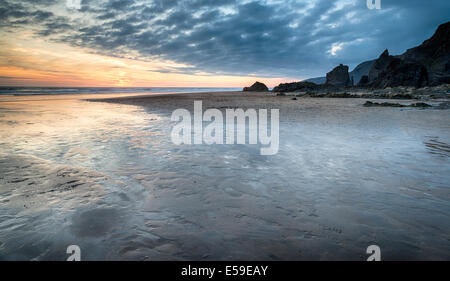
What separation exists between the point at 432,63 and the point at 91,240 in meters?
128

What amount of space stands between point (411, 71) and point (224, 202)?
88898mm

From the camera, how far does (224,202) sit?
3.73m

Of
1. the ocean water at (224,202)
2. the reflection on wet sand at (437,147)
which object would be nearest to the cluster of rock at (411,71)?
the reflection on wet sand at (437,147)

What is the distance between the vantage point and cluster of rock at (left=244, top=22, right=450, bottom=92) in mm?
66750

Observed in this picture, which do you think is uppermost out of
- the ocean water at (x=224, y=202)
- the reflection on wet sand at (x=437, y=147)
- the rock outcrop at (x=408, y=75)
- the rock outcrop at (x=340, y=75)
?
the rock outcrop at (x=340, y=75)

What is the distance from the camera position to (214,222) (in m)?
3.13

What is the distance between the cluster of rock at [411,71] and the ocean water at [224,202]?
67650 millimetres

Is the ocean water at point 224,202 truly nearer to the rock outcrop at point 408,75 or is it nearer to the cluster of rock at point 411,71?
the cluster of rock at point 411,71

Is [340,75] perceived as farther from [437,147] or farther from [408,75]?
[437,147]

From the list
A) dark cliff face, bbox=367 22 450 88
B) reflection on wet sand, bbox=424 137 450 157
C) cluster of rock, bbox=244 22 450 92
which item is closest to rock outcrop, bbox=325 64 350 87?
cluster of rock, bbox=244 22 450 92

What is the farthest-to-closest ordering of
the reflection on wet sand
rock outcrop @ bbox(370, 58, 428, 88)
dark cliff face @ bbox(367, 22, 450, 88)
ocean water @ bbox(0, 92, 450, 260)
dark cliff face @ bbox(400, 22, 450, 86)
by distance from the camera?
dark cliff face @ bbox(400, 22, 450, 86), dark cliff face @ bbox(367, 22, 450, 88), rock outcrop @ bbox(370, 58, 428, 88), the reflection on wet sand, ocean water @ bbox(0, 92, 450, 260)

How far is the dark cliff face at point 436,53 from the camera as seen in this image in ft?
256

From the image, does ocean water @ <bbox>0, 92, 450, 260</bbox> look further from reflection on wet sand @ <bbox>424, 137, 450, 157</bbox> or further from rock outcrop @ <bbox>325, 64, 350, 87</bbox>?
rock outcrop @ <bbox>325, 64, 350, 87</bbox>
